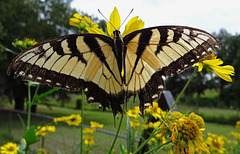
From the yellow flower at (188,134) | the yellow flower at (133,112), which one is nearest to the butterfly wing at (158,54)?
the yellow flower at (188,134)

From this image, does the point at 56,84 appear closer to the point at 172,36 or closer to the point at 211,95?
the point at 172,36

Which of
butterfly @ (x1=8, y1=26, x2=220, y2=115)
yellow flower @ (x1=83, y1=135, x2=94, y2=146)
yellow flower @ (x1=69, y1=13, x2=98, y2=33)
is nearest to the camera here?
butterfly @ (x1=8, y1=26, x2=220, y2=115)

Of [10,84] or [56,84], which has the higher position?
[10,84]

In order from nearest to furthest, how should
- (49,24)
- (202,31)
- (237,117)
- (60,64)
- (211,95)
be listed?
(202,31) < (60,64) < (49,24) < (237,117) < (211,95)

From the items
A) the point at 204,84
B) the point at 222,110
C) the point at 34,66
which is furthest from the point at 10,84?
the point at 222,110

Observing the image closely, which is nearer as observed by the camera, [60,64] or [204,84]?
[60,64]

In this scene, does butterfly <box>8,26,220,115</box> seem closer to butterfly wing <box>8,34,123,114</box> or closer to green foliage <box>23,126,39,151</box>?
butterfly wing <box>8,34,123,114</box>

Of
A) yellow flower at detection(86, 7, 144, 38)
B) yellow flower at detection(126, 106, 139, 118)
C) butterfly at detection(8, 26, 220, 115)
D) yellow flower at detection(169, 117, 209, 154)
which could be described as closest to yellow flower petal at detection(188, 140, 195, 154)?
yellow flower at detection(169, 117, 209, 154)

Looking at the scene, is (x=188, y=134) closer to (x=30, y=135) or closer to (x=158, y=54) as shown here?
(x=158, y=54)
